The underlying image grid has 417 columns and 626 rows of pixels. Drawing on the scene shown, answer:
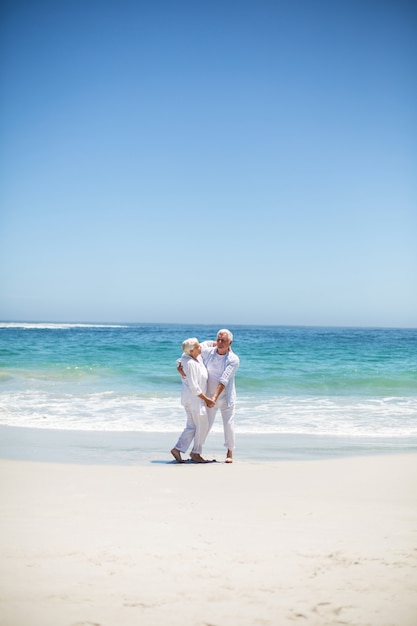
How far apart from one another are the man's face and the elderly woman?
0.27 m

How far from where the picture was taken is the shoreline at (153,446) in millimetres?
7152

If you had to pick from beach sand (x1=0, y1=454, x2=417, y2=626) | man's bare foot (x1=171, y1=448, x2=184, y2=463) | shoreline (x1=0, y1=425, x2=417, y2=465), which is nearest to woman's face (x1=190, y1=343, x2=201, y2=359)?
man's bare foot (x1=171, y1=448, x2=184, y2=463)

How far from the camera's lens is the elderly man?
715 centimetres

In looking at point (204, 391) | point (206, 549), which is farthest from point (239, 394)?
point (206, 549)

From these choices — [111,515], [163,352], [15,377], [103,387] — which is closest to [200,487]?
[111,515]

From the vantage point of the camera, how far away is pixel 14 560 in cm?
346

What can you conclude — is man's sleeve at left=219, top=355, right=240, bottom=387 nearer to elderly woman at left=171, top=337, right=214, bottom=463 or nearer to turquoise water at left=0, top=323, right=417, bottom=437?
elderly woman at left=171, top=337, right=214, bottom=463

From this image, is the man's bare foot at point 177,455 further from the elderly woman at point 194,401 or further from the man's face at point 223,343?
the man's face at point 223,343

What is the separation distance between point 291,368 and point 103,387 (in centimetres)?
834

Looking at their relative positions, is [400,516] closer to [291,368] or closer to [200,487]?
[200,487]

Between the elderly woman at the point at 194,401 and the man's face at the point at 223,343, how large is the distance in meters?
0.27

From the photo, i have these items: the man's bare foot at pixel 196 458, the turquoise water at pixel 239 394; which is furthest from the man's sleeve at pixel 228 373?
the turquoise water at pixel 239 394

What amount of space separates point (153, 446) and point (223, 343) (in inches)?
80.0

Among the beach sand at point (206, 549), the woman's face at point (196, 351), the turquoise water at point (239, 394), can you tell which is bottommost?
the turquoise water at point (239, 394)
